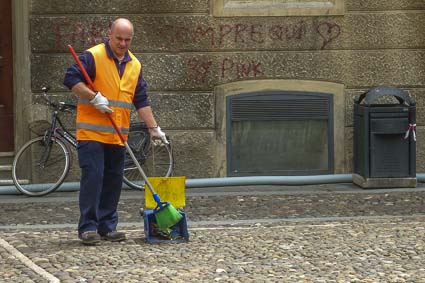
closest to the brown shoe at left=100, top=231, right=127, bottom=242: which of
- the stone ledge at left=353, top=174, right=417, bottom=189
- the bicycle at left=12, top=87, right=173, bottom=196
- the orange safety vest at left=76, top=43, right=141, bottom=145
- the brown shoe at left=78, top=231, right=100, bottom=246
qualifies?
the brown shoe at left=78, top=231, right=100, bottom=246

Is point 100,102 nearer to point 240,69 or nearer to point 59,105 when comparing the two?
point 59,105

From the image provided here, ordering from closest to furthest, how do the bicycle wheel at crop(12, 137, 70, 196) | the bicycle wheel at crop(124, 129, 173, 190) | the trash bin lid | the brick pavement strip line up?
1. the brick pavement strip
2. the bicycle wheel at crop(12, 137, 70, 196)
3. the trash bin lid
4. the bicycle wheel at crop(124, 129, 173, 190)

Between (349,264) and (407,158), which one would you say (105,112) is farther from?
(407,158)

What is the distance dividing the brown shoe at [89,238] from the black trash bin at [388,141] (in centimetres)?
413

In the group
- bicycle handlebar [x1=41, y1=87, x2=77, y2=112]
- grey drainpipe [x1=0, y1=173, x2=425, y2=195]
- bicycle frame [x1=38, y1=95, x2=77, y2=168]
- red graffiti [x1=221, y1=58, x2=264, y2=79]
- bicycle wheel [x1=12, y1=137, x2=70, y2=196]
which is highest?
red graffiti [x1=221, y1=58, x2=264, y2=79]

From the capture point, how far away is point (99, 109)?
7.70 m

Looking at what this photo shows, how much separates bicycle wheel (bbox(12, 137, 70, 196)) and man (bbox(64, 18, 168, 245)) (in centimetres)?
313

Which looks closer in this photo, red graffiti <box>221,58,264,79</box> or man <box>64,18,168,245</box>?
man <box>64,18,168,245</box>

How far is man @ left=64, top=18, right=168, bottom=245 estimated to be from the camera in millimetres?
7805

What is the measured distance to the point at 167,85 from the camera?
11672 mm

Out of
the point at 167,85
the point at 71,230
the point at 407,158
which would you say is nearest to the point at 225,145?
the point at 167,85

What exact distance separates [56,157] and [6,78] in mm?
1117

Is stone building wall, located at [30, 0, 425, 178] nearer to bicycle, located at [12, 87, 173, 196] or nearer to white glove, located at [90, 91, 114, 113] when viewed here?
bicycle, located at [12, 87, 173, 196]

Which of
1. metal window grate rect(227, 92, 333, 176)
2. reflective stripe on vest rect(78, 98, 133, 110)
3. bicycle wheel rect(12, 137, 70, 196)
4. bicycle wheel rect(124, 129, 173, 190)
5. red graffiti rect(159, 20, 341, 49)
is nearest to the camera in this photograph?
reflective stripe on vest rect(78, 98, 133, 110)
